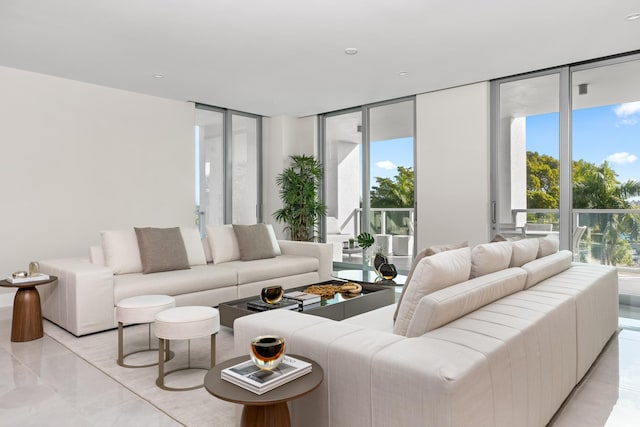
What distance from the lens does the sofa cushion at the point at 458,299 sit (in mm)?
1811

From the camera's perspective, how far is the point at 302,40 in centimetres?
420

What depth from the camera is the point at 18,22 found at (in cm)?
377

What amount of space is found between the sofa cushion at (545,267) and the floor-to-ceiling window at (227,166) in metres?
5.18

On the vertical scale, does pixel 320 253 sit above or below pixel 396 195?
below

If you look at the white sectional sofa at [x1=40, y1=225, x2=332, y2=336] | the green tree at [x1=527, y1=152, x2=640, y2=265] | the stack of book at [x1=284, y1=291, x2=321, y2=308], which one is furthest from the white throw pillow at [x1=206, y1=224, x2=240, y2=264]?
the green tree at [x1=527, y1=152, x2=640, y2=265]

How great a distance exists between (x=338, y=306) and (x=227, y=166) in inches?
175

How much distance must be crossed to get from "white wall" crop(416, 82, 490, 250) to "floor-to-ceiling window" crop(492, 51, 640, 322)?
0.17m

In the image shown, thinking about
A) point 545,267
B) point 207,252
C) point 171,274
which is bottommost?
point 171,274

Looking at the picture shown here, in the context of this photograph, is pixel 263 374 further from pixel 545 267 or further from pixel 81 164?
pixel 81 164

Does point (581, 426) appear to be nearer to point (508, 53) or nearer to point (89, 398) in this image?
point (89, 398)

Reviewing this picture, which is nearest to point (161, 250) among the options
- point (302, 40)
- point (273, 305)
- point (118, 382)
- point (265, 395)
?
point (273, 305)

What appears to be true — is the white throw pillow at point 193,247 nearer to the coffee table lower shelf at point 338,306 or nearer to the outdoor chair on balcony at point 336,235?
the coffee table lower shelf at point 338,306

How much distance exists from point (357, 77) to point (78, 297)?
12.8 feet

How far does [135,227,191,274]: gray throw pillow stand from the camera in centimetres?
425
